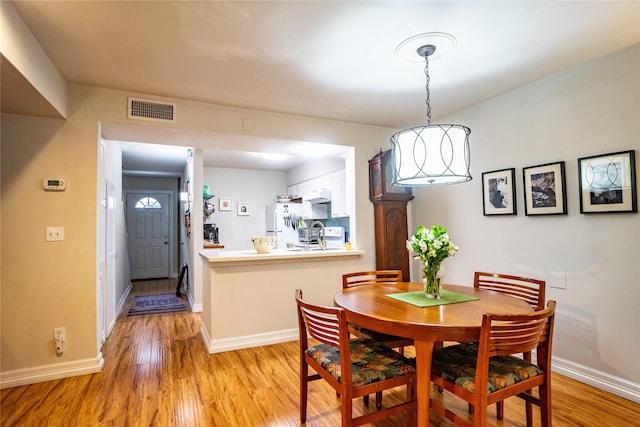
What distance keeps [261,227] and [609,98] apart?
5946mm

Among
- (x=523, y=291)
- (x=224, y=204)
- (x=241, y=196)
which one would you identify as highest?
(x=241, y=196)

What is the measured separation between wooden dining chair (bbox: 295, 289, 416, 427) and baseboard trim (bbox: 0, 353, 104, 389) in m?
1.95

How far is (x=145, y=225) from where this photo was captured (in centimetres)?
761

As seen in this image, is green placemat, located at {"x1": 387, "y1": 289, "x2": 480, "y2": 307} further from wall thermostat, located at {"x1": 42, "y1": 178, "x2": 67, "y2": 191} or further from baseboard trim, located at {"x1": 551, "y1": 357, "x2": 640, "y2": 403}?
wall thermostat, located at {"x1": 42, "y1": 178, "x2": 67, "y2": 191}

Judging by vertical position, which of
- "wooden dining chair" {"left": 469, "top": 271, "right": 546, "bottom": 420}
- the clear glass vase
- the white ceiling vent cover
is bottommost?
"wooden dining chair" {"left": 469, "top": 271, "right": 546, "bottom": 420}

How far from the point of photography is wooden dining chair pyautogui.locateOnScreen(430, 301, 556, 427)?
147 centimetres

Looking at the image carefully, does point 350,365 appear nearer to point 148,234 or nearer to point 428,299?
point 428,299

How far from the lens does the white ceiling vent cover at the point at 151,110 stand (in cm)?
286

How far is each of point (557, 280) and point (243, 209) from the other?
5665 mm

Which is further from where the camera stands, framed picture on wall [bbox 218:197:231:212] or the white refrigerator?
framed picture on wall [bbox 218:197:231:212]

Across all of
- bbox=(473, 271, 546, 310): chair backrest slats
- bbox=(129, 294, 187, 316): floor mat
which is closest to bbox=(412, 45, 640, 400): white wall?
bbox=(473, 271, 546, 310): chair backrest slats

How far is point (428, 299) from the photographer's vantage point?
2.04m

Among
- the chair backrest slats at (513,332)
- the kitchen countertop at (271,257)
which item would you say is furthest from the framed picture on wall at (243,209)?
the chair backrest slats at (513,332)

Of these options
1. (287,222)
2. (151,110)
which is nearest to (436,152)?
(151,110)
